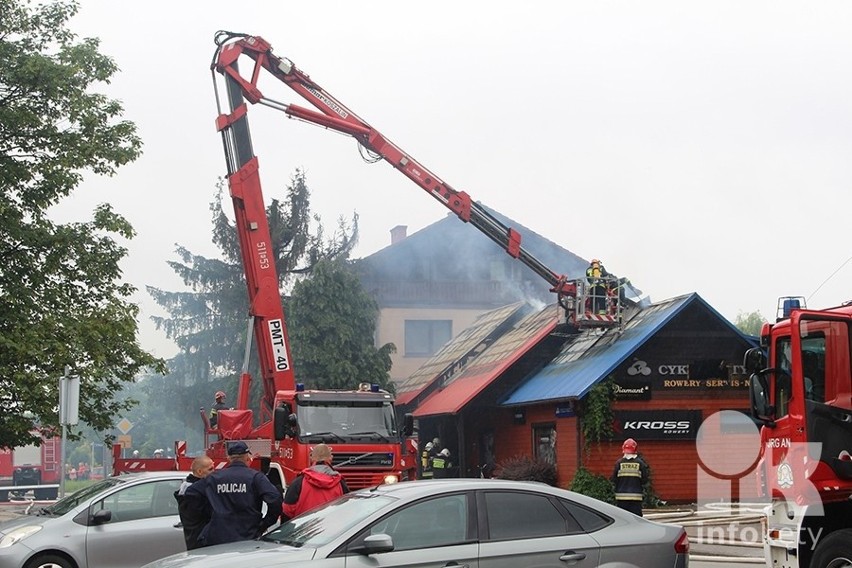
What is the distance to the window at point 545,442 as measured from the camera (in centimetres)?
2749

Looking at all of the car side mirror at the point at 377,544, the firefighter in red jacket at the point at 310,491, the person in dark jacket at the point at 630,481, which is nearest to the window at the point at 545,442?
the person in dark jacket at the point at 630,481

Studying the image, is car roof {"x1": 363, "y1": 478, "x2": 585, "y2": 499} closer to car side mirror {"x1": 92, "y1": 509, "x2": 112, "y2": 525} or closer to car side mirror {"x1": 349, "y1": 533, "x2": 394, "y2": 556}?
car side mirror {"x1": 349, "y1": 533, "x2": 394, "y2": 556}

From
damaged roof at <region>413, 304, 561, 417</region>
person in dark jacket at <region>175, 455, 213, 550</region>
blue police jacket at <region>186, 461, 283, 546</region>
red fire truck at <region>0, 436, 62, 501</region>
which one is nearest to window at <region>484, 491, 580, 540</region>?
blue police jacket at <region>186, 461, 283, 546</region>

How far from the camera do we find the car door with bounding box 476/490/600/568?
26.3 feet

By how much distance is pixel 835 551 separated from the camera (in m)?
9.29

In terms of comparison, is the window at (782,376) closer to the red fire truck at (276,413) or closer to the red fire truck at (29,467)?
the red fire truck at (276,413)

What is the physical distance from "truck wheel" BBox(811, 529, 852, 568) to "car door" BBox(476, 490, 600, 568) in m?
2.30

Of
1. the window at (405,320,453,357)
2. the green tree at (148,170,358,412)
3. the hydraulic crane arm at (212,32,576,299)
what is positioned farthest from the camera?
the window at (405,320,453,357)

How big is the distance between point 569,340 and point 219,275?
19008mm

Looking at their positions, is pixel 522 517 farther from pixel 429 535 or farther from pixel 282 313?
pixel 282 313

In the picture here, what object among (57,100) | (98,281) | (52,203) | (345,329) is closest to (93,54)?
(57,100)

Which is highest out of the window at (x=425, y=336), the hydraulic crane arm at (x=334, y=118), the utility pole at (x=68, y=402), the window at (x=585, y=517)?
the hydraulic crane arm at (x=334, y=118)

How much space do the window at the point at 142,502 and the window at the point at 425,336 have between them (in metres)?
41.6

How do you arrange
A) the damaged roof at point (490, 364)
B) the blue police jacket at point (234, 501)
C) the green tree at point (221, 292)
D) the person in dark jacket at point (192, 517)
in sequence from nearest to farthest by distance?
the blue police jacket at point (234, 501) < the person in dark jacket at point (192, 517) < the damaged roof at point (490, 364) < the green tree at point (221, 292)
